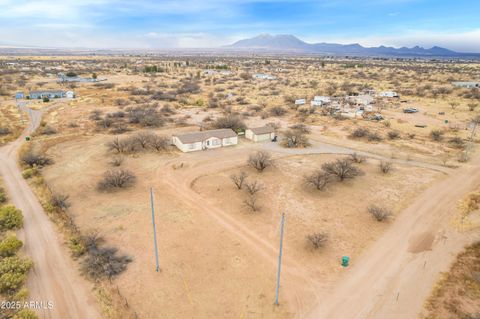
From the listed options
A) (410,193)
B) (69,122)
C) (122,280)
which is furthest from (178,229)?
(69,122)

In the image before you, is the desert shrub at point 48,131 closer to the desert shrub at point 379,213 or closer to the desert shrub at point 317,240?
the desert shrub at point 317,240

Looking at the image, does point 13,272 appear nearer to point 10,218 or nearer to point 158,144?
point 10,218

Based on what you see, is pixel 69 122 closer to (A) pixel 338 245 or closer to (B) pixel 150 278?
(B) pixel 150 278

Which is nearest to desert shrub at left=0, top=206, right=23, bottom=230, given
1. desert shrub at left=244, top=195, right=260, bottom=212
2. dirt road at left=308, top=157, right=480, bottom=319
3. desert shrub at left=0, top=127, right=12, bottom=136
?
desert shrub at left=244, top=195, right=260, bottom=212

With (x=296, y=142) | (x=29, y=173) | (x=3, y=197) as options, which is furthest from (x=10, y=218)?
(x=296, y=142)

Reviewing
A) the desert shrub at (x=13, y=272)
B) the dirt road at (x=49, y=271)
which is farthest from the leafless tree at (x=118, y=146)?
the desert shrub at (x=13, y=272)

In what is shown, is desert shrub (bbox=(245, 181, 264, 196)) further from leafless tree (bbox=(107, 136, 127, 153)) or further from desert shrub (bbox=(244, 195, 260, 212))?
leafless tree (bbox=(107, 136, 127, 153))
